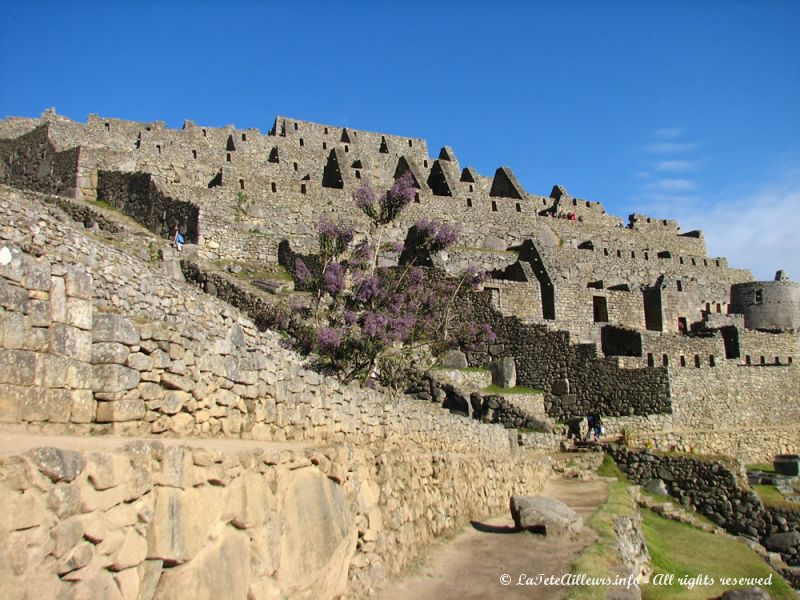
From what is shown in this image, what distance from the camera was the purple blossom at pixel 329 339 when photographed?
18.6 m

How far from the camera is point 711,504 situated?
22062 millimetres

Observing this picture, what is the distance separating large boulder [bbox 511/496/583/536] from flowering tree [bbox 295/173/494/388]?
6.85 metres

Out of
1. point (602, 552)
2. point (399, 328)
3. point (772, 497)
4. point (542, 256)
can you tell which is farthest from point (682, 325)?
point (602, 552)

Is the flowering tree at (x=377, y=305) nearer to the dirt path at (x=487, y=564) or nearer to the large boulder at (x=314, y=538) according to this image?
the dirt path at (x=487, y=564)

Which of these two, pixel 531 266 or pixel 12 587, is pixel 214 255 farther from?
pixel 12 587

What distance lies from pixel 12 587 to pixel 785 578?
19.7 meters

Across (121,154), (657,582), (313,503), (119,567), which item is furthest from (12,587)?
(121,154)

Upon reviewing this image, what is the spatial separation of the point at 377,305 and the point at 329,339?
3.77 meters

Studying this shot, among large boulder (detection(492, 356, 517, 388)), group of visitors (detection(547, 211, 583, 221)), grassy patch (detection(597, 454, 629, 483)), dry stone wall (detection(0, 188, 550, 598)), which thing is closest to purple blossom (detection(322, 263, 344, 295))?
large boulder (detection(492, 356, 517, 388))

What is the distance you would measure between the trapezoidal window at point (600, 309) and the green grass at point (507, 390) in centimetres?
632

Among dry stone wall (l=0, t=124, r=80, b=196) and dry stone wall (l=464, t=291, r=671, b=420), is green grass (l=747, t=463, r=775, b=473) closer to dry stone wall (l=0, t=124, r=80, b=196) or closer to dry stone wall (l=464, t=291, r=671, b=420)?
dry stone wall (l=464, t=291, r=671, b=420)

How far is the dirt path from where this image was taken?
9.12 meters

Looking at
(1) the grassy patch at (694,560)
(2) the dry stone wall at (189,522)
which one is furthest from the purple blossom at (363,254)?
(2) the dry stone wall at (189,522)

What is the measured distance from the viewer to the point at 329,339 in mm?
18625
